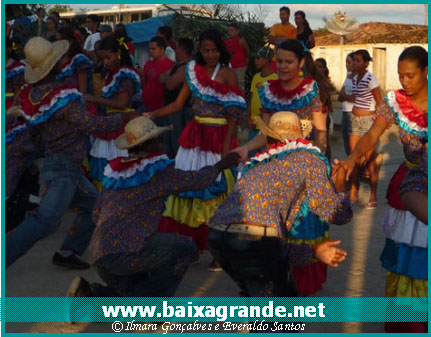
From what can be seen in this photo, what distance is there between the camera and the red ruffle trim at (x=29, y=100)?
6.42 m

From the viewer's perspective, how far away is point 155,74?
34.3 ft

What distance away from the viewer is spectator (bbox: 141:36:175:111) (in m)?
10.4

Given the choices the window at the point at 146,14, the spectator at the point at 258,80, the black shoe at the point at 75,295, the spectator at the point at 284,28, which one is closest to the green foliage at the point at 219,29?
the spectator at the point at 284,28

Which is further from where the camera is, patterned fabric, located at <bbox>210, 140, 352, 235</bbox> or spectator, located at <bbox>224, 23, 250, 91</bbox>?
spectator, located at <bbox>224, 23, 250, 91</bbox>

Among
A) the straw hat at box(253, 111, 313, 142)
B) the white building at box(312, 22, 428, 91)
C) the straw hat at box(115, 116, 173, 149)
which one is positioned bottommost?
the white building at box(312, 22, 428, 91)

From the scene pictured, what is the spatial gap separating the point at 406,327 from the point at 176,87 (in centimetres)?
540

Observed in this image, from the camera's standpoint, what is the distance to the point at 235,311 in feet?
19.0

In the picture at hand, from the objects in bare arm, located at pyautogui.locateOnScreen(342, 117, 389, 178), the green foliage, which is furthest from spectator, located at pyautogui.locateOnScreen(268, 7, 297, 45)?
bare arm, located at pyautogui.locateOnScreen(342, 117, 389, 178)

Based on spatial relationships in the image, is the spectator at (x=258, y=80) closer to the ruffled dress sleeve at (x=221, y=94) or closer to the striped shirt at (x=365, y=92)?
the striped shirt at (x=365, y=92)

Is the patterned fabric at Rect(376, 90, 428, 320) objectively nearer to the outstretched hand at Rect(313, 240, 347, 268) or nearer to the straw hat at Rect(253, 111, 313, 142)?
the straw hat at Rect(253, 111, 313, 142)

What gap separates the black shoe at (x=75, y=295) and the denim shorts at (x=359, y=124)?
5.84 meters

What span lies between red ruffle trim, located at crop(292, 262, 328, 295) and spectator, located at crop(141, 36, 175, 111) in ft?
15.8

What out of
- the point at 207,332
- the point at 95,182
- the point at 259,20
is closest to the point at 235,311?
the point at 207,332

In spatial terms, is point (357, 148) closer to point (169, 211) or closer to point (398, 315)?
point (398, 315)
